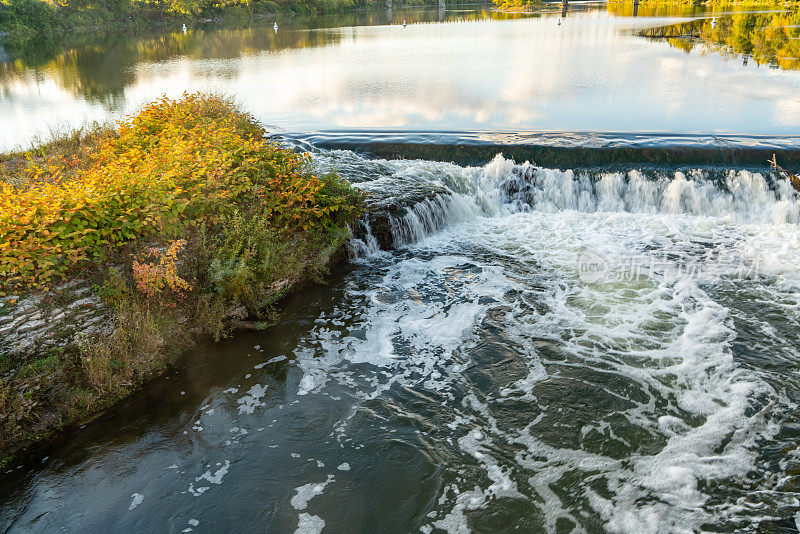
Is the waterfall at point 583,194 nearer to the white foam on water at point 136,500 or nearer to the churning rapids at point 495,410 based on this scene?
the churning rapids at point 495,410

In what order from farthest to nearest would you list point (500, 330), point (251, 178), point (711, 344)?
point (251, 178)
point (500, 330)
point (711, 344)

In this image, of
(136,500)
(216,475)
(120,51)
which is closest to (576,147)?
(216,475)

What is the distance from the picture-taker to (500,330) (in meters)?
9.38

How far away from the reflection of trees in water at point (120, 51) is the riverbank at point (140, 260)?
17248 mm

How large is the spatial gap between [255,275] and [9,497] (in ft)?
15.4

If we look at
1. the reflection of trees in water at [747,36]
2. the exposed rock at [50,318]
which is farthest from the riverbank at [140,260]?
the reflection of trees in water at [747,36]

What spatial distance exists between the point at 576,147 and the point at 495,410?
1146 centimetres

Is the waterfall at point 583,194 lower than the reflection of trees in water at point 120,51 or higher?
lower

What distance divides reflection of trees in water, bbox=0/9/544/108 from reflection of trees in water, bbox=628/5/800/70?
30.0 m

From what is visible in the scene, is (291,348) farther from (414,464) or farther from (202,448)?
(414,464)

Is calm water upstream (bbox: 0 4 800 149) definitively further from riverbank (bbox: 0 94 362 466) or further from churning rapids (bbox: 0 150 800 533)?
churning rapids (bbox: 0 150 800 533)

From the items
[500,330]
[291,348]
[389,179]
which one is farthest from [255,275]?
[389,179]

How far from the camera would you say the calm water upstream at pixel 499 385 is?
605 cm

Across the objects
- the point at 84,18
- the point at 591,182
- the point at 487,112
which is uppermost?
the point at 84,18
